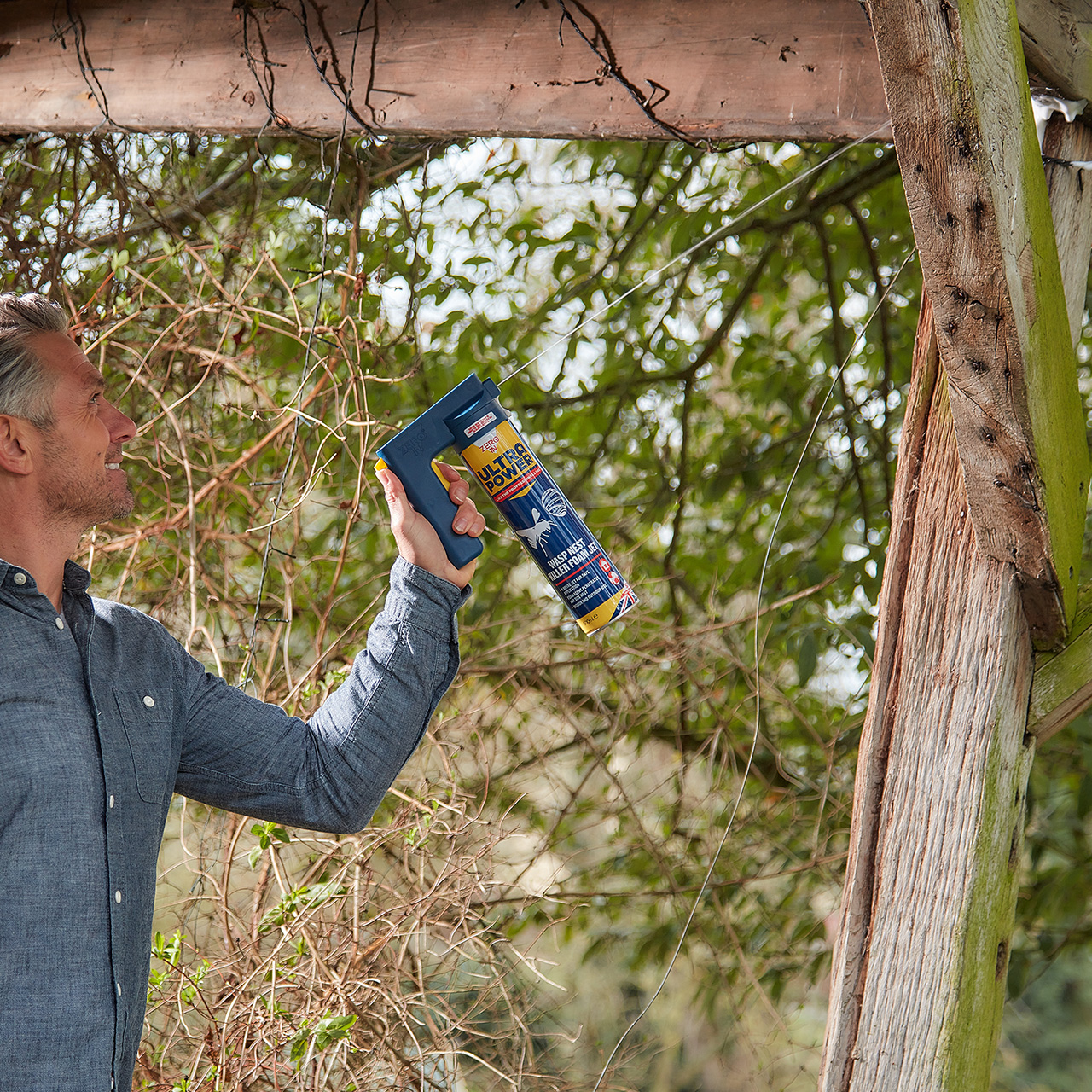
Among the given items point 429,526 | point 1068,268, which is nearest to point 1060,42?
point 1068,268

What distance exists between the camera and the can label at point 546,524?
4.62ft

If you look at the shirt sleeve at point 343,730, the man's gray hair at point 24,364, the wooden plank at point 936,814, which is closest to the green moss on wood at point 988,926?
the wooden plank at point 936,814

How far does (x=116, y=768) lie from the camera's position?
1294 mm

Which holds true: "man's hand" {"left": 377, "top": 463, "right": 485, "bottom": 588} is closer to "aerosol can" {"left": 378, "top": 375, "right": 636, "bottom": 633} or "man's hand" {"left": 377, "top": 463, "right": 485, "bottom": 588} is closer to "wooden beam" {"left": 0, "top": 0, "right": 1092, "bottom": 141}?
"aerosol can" {"left": 378, "top": 375, "right": 636, "bottom": 633}

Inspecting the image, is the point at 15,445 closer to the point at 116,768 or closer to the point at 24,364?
the point at 24,364

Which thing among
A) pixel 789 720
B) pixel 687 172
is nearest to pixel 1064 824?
pixel 789 720

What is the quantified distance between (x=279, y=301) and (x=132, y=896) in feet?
6.64

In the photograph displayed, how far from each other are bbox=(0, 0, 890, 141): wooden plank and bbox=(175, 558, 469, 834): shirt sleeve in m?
0.87

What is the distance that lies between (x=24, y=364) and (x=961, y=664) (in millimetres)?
1347

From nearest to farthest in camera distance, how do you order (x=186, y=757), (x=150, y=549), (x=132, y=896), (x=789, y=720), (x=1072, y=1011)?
(x=132, y=896)
(x=186, y=757)
(x=150, y=549)
(x=789, y=720)
(x=1072, y=1011)

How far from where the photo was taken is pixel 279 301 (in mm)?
2943

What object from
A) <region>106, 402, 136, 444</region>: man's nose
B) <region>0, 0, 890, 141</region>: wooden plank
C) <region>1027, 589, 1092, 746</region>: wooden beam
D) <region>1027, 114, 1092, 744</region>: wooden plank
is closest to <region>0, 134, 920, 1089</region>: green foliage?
<region>0, 0, 890, 141</region>: wooden plank

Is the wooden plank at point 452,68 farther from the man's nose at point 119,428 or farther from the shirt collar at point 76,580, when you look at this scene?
the shirt collar at point 76,580

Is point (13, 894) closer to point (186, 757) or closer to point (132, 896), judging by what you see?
point (132, 896)
